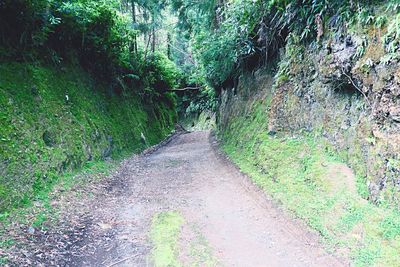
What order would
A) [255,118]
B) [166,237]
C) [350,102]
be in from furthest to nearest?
[255,118]
[350,102]
[166,237]

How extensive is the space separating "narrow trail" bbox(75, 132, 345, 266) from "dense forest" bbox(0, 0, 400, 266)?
190 millimetres

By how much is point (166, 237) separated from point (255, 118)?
6.70 metres

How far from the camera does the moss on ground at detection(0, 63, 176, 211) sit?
6039mm

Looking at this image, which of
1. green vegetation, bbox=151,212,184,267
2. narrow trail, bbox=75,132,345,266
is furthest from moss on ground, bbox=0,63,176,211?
green vegetation, bbox=151,212,184,267

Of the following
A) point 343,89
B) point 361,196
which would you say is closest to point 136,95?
point 343,89

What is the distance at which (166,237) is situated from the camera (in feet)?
17.1

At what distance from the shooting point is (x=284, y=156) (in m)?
7.59

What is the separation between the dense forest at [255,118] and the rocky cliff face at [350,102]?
3 centimetres

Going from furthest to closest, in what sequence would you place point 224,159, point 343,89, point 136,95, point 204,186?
point 136,95 → point 224,159 → point 204,186 → point 343,89

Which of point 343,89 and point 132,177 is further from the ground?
point 343,89

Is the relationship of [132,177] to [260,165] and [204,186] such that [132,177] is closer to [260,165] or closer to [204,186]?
[204,186]

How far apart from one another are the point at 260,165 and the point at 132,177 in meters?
4.17

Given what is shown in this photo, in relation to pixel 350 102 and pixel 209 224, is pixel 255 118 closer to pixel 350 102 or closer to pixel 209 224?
pixel 350 102

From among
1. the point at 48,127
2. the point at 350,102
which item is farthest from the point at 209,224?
the point at 48,127
